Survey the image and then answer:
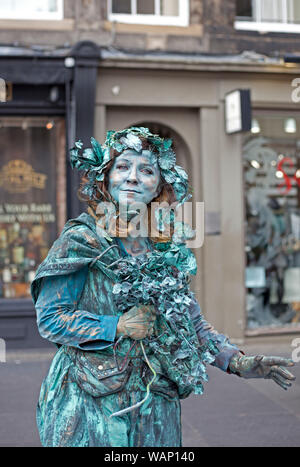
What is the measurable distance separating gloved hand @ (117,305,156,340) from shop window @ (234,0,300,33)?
29.2 ft

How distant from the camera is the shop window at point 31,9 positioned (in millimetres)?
9820

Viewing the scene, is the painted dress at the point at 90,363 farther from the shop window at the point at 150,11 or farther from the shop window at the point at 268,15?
the shop window at the point at 268,15

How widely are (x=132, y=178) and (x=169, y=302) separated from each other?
50 cm

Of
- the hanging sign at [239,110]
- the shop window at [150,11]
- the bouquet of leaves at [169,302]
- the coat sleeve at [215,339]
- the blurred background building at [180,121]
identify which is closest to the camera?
the bouquet of leaves at [169,302]

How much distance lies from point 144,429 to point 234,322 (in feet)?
26.1

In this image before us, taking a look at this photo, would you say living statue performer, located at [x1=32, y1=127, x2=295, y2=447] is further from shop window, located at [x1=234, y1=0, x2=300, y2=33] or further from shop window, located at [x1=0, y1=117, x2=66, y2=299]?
shop window, located at [x1=234, y1=0, x2=300, y2=33]

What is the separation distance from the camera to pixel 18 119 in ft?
32.3

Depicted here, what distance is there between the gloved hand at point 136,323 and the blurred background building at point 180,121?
7.33 m

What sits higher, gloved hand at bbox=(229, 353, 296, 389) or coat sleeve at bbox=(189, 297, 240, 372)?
coat sleeve at bbox=(189, 297, 240, 372)

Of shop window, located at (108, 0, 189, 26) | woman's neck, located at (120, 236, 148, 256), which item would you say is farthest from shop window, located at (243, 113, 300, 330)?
woman's neck, located at (120, 236, 148, 256)

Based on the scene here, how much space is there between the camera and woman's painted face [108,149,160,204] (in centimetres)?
247

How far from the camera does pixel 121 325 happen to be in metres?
2.31

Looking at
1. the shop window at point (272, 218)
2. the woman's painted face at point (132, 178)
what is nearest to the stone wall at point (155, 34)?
the shop window at point (272, 218)

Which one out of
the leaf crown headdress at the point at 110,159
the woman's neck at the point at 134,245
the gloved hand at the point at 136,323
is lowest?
the gloved hand at the point at 136,323
